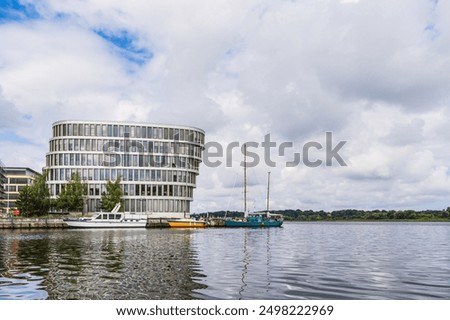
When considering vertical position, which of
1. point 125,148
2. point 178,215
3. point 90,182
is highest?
point 125,148

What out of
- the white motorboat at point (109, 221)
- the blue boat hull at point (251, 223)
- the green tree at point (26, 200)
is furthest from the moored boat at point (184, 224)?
the green tree at point (26, 200)

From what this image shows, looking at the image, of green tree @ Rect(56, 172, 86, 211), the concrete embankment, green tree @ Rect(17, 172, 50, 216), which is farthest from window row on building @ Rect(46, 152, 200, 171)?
the concrete embankment

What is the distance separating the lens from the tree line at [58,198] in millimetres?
121925

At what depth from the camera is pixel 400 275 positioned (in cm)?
2716

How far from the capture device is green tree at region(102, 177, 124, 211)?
136 m

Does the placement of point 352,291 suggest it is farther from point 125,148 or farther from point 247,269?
point 125,148

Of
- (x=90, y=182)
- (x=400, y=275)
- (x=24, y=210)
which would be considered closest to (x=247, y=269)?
(x=400, y=275)

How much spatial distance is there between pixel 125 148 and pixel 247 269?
13107cm

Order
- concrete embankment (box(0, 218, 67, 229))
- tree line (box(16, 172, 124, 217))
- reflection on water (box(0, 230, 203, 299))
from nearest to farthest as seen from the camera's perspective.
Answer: reflection on water (box(0, 230, 203, 299)), concrete embankment (box(0, 218, 67, 229)), tree line (box(16, 172, 124, 217))

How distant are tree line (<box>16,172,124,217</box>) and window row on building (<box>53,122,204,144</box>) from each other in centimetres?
1615

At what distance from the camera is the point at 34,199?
121 meters

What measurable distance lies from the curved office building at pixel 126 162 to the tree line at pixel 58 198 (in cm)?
676

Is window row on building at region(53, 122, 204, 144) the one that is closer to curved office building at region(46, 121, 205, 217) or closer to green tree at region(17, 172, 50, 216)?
curved office building at region(46, 121, 205, 217)
